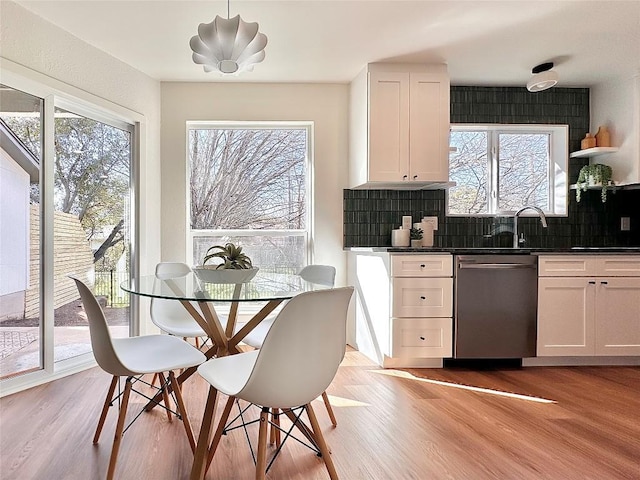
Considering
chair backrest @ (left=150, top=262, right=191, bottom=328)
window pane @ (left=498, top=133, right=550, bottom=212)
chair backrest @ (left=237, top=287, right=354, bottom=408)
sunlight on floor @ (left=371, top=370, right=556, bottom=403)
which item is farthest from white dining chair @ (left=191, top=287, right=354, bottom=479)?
window pane @ (left=498, top=133, right=550, bottom=212)

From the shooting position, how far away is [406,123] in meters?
3.46

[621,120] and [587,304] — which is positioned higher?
[621,120]

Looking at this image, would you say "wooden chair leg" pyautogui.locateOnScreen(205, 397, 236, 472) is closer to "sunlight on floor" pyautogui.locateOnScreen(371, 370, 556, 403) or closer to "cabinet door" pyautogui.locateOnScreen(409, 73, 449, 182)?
"sunlight on floor" pyautogui.locateOnScreen(371, 370, 556, 403)

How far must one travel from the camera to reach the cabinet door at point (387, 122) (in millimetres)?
3447

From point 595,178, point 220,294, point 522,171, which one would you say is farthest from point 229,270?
point 595,178

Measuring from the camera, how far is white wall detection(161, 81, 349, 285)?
155 inches

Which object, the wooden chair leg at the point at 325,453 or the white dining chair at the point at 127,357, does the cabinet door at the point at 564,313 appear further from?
the white dining chair at the point at 127,357

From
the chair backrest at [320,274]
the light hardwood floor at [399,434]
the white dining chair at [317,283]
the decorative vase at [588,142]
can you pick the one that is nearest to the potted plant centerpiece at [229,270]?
the white dining chair at [317,283]

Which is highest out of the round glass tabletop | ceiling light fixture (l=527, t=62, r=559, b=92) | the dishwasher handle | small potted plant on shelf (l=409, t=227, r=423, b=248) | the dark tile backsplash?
ceiling light fixture (l=527, t=62, r=559, b=92)

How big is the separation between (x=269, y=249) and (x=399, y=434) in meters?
2.24

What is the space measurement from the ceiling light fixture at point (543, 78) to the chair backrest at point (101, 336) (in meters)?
3.44

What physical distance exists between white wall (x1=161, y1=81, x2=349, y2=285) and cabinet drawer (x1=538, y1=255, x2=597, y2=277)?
1.69 meters

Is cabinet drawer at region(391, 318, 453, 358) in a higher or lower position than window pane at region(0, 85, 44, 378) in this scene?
lower

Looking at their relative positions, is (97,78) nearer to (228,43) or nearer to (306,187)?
(228,43)
